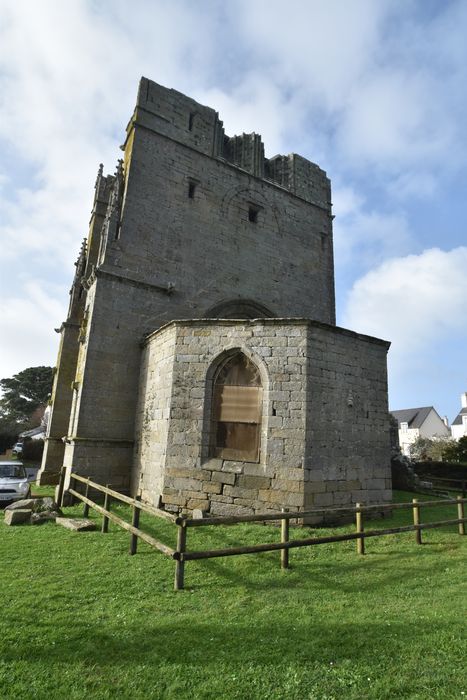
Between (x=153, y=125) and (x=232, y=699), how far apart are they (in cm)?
1523

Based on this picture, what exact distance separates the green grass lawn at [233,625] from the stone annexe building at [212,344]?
2312 millimetres

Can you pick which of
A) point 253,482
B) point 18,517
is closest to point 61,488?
point 18,517

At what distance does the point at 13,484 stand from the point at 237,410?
6956 mm

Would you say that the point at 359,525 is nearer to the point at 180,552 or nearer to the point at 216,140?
the point at 180,552

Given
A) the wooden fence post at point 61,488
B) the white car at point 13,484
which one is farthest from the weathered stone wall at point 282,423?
the white car at point 13,484

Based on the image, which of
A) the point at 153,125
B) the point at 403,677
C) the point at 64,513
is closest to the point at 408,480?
the point at 64,513

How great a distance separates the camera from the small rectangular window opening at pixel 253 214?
51.6 feet

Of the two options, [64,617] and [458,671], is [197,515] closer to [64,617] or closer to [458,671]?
[64,617]

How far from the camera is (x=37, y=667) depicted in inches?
127

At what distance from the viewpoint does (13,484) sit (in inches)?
428

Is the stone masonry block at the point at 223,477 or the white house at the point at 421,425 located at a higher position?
the white house at the point at 421,425

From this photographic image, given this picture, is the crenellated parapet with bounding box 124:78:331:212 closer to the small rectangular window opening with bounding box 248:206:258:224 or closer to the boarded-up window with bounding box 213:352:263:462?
the small rectangular window opening with bounding box 248:206:258:224

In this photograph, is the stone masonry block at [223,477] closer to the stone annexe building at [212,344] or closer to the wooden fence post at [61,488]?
the stone annexe building at [212,344]

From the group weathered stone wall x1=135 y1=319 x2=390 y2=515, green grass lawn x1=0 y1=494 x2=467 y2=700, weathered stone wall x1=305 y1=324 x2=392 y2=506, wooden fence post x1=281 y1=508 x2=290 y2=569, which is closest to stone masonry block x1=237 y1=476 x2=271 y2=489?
weathered stone wall x1=135 y1=319 x2=390 y2=515
